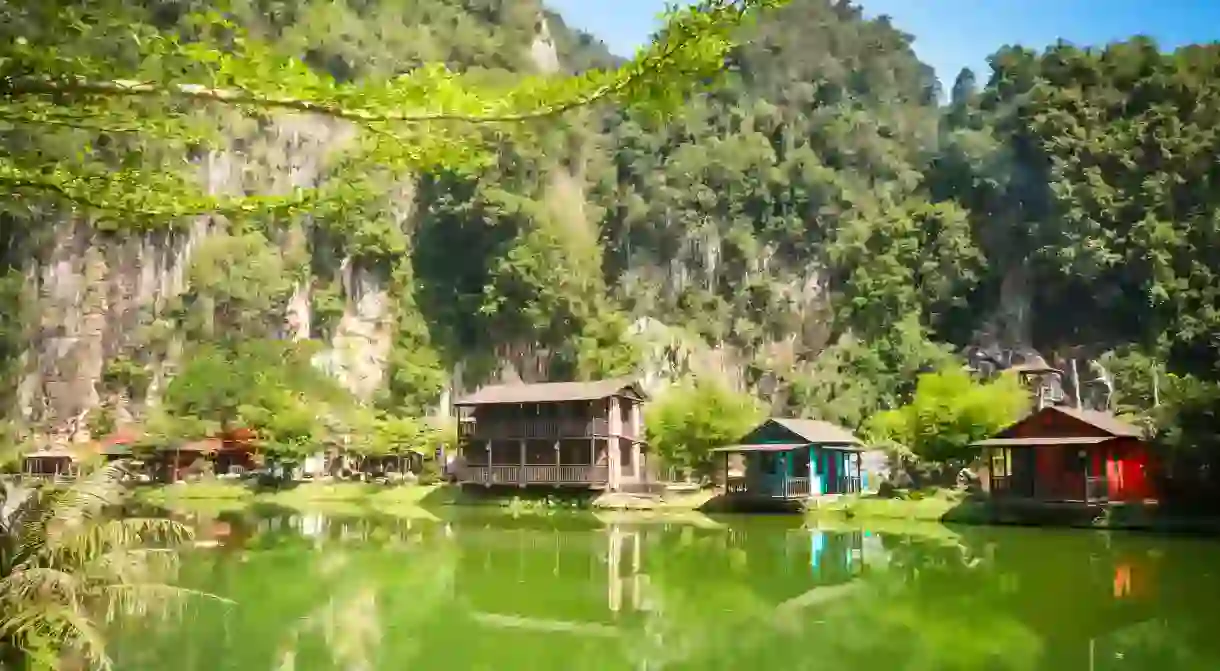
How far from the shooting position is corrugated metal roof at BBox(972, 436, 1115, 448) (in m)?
22.4

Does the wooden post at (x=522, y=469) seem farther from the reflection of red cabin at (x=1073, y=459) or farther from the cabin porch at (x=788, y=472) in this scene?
the reflection of red cabin at (x=1073, y=459)

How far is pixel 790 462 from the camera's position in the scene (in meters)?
27.9

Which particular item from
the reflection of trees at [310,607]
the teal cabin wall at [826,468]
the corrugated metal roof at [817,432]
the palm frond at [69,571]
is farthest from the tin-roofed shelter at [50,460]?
the palm frond at [69,571]

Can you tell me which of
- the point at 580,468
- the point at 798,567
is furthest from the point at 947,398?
the point at 798,567

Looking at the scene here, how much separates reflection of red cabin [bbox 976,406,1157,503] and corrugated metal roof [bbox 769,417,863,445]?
188 inches

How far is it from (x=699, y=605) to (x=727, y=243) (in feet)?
124

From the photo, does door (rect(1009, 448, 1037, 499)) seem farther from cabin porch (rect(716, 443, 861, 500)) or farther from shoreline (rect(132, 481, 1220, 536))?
cabin porch (rect(716, 443, 861, 500))

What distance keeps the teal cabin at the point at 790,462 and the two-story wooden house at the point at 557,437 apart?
392 cm

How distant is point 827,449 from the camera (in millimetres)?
28969

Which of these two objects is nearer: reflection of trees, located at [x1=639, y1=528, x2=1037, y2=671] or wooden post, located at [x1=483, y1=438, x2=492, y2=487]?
reflection of trees, located at [x1=639, y1=528, x2=1037, y2=671]

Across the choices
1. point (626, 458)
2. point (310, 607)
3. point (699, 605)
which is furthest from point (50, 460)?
point (699, 605)

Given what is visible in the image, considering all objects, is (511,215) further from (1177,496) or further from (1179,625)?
(1179,625)

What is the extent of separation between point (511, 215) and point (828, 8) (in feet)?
83.7

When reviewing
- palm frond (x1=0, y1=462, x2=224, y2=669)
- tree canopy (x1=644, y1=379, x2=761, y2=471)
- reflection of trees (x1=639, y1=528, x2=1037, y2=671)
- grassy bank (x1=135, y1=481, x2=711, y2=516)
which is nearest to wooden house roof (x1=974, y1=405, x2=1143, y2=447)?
tree canopy (x1=644, y1=379, x2=761, y2=471)
